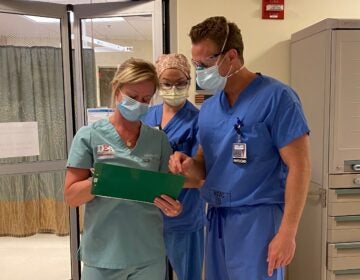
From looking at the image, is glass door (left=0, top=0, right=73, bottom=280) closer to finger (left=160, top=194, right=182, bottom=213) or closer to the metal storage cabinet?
finger (left=160, top=194, right=182, bottom=213)

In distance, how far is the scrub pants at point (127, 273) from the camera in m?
1.28

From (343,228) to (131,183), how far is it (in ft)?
4.64

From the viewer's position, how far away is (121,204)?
1.29 meters

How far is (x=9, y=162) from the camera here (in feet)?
7.88

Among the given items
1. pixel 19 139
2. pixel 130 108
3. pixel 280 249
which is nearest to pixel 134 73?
pixel 130 108

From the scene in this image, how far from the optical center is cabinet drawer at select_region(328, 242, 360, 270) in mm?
2053

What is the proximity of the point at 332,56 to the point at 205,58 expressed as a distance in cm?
94

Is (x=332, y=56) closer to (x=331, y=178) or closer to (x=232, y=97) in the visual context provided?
(x=331, y=178)

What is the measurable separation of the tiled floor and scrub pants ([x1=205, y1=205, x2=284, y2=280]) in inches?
78.1

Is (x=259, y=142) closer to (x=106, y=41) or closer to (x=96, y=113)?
(x=96, y=113)

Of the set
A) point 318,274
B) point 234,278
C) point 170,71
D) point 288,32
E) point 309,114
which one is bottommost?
point 318,274

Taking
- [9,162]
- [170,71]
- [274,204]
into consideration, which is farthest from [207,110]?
[9,162]

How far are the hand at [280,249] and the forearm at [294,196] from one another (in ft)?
0.07

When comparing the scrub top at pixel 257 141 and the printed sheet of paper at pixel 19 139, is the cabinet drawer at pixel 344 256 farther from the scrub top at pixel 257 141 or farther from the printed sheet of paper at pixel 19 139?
the printed sheet of paper at pixel 19 139
